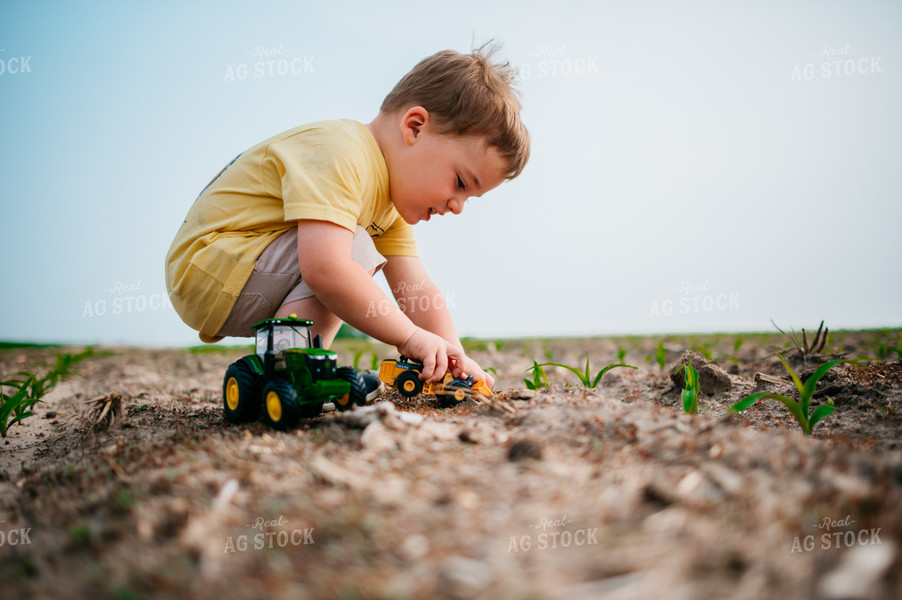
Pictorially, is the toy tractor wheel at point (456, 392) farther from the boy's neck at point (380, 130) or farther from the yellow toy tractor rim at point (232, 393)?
the boy's neck at point (380, 130)

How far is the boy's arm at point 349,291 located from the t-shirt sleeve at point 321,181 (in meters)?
0.06

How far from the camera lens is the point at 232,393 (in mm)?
2184

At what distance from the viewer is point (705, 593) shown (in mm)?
838

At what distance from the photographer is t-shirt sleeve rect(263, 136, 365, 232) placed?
2.36 meters

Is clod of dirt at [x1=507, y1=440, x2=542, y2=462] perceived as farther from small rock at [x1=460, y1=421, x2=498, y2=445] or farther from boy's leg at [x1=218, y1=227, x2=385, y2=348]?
boy's leg at [x1=218, y1=227, x2=385, y2=348]

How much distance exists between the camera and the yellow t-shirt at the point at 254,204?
250cm

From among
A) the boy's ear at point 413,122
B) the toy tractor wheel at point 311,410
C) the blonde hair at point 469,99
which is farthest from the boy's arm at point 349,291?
the blonde hair at point 469,99

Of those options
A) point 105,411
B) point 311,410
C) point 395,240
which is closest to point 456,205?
point 395,240

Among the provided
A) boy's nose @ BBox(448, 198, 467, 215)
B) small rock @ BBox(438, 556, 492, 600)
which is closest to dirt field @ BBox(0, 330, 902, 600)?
small rock @ BBox(438, 556, 492, 600)

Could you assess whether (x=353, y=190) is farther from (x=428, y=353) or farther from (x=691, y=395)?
(x=691, y=395)

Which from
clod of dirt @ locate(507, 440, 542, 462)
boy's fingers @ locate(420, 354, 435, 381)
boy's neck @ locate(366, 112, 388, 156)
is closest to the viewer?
clod of dirt @ locate(507, 440, 542, 462)

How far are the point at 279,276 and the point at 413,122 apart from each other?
1.06m

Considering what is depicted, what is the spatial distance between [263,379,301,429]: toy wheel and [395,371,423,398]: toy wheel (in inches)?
24.0

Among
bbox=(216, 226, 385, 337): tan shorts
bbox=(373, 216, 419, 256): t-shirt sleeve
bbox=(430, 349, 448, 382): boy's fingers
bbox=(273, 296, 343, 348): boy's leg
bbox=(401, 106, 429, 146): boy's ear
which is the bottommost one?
bbox=(430, 349, 448, 382): boy's fingers
